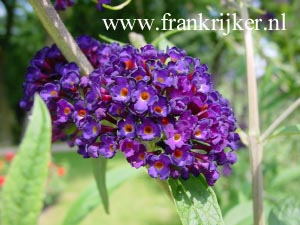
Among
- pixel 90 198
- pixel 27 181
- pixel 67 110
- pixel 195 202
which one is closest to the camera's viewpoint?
pixel 27 181

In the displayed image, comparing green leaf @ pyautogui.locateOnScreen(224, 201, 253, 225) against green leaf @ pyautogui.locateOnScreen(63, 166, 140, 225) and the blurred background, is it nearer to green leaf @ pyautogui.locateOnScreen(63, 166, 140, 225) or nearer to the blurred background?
the blurred background

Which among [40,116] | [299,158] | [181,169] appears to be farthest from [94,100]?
[299,158]

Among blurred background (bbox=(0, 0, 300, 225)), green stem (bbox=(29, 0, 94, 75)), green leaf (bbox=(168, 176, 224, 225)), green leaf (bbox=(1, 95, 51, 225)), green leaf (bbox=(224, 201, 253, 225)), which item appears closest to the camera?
green leaf (bbox=(1, 95, 51, 225))

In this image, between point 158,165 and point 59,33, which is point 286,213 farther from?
point 59,33

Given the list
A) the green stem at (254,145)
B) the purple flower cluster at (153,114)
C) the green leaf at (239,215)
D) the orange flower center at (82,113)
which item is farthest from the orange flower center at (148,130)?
the green leaf at (239,215)

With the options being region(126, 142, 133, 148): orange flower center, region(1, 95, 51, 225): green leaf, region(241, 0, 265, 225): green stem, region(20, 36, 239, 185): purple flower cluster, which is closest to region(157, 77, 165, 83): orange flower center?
region(20, 36, 239, 185): purple flower cluster

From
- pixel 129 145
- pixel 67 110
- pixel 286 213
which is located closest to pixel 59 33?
pixel 67 110
